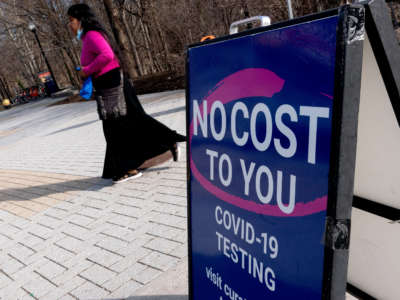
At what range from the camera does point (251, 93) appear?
1263 mm

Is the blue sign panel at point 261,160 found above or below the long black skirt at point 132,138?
above

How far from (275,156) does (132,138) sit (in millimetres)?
3541

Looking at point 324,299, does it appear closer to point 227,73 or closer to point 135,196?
point 227,73

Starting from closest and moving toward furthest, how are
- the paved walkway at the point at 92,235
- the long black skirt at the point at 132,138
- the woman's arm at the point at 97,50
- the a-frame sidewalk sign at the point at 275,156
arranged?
1. the a-frame sidewalk sign at the point at 275,156
2. the paved walkway at the point at 92,235
3. the woman's arm at the point at 97,50
4. the long black skirt at the point at 132,138

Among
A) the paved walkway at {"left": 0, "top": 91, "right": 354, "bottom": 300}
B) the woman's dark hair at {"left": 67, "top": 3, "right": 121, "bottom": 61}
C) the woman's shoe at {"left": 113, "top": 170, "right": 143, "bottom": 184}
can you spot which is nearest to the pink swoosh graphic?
the paved walkway at {"left": 0, "top": 91, "right": 354, "bottom": 300}

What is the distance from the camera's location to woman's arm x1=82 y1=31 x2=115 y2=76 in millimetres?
3957

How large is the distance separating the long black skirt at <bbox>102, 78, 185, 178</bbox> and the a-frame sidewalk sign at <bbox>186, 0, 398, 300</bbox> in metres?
2.88

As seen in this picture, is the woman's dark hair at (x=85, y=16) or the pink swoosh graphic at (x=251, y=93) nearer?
the pink swoosh graphic at (x=251, y=93)


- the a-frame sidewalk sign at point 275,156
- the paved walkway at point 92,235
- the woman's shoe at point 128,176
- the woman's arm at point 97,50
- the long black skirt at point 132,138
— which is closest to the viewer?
the a-frame sidewalk sign at point 275,156

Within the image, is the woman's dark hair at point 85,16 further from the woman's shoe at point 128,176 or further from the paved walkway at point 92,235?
the paved walkway at point 92,235

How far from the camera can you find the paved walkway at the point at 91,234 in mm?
2654

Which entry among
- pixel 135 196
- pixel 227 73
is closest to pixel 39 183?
pixel 135 196

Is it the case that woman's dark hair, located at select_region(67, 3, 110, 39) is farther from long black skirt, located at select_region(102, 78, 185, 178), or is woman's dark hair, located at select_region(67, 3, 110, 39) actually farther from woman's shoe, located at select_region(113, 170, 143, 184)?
woman's shoe, located at select_region(113, 170, 143, 184)

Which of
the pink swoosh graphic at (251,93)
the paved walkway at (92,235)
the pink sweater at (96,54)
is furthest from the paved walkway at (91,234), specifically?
the pink sweater at (96,54)
